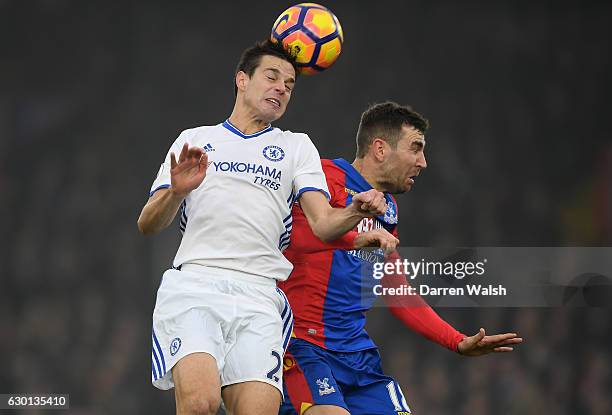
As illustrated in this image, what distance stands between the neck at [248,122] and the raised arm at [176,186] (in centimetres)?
51

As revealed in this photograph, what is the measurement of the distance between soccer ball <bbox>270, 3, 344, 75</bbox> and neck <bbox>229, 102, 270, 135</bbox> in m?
0.40

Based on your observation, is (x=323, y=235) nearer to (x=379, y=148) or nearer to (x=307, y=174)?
(x=307, y=174)

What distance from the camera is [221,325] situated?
3297mm

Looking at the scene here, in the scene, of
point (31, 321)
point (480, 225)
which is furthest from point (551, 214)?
point (31, 321)

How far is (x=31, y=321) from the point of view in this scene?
6.07 m

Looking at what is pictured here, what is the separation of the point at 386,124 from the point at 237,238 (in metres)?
1.27

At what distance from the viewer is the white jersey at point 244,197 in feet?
11.3

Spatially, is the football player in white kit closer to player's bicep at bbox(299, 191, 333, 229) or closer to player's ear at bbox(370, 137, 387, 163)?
player's bicep at bbox(299, 191, 333, 229)

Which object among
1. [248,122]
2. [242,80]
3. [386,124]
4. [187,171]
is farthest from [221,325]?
[386,124]

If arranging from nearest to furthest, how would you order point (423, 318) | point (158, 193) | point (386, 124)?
point (158, 193) < point (423, 318) < point (386, 124)

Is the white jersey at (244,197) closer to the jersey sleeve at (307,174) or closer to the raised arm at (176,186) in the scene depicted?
the jersey sleeve at (307,174)

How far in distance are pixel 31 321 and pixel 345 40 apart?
9.17 feet

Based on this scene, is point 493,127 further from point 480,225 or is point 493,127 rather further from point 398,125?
point 398,125

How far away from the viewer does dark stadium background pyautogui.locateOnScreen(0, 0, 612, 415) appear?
6.11 metres
